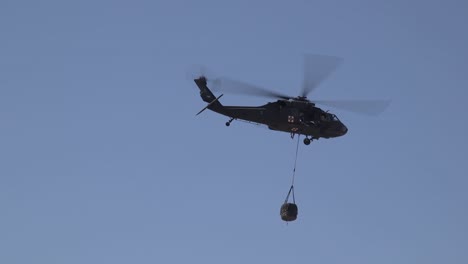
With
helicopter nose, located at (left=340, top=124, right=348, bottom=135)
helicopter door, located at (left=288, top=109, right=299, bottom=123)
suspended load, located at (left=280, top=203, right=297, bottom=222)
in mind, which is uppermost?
helicopter nose, located at (left=340, top=124, right=348, bottom=135)

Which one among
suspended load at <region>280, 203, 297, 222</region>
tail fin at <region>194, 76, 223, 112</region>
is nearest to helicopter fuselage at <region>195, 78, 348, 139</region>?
tail fin at <region>194, 76, 223, 112</region>

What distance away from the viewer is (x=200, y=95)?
9744 centimetres

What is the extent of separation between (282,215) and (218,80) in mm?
11147

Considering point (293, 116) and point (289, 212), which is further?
point (293, 116)

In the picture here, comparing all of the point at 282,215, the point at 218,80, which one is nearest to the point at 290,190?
the point at 282,215

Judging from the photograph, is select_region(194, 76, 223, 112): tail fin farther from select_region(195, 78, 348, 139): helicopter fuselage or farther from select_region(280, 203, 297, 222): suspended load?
select_region(280, 203, 297, 222): suspended load

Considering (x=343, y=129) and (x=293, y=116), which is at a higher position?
(x=343, y=129)

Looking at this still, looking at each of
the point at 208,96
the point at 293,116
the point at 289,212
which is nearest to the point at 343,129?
the point at 293,116

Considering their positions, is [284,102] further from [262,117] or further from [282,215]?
[282,215]

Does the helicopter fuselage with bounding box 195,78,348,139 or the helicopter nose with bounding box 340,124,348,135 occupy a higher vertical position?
the helicopter nose with bounding box 340,124,348,135

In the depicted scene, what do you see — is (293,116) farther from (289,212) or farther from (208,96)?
(208,96)

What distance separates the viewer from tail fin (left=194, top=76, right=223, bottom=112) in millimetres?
94688

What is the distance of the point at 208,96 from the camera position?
96750 mm

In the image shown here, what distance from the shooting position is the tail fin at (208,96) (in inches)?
3728
